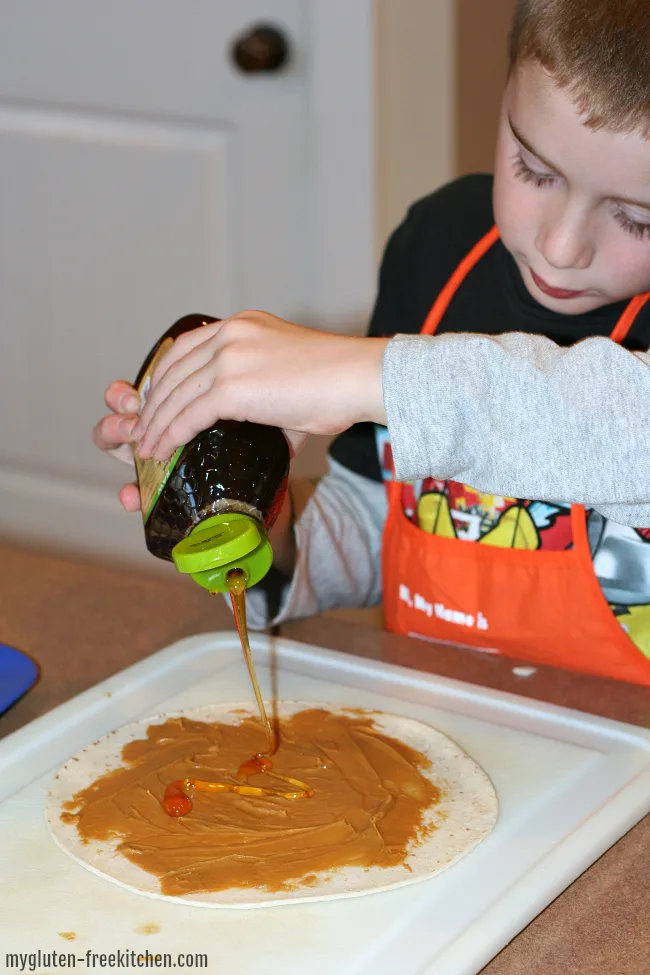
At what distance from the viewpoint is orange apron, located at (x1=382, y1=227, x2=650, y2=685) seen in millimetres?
1069

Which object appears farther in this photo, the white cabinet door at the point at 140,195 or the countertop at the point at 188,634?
the white cabinet door at the point at 140,195

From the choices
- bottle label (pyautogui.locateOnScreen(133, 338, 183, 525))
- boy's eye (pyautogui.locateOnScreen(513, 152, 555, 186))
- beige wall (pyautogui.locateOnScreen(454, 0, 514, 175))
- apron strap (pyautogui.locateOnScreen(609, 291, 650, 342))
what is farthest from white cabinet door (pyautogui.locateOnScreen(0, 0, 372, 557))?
bottle label (pyautogui.locateOnScreen(133, 338, 183, 525))

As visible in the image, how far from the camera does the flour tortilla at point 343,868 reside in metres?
0.72

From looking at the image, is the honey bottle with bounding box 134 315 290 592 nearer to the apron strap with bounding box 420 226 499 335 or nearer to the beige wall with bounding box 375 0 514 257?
the apron strap with bounding box 420 226 499 335

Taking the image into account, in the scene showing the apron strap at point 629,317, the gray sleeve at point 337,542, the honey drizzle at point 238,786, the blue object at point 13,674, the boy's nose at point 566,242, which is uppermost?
the boy's nose at point 566,242

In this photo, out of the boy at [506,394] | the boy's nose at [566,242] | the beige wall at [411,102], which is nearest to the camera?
the boy at [506,394]

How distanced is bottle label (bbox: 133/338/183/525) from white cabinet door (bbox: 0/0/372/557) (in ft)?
3.88

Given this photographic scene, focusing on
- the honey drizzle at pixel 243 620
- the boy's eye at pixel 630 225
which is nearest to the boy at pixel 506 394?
the boy's eye at pixel 630 225

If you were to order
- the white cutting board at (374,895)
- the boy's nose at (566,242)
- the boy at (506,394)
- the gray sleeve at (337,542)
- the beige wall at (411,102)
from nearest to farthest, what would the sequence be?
the white cutting board at (374,895) < the boy at (506,394) < the boy's nose at (566,242) < the gray sleeve at (337,542) < the beige wall at (411,102)

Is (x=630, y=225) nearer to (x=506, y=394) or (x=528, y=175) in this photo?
(x=528, y=175)

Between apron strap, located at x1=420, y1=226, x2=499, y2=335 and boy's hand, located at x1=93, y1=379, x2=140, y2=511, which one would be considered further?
apron strap, located at x1=420, y1=226, x2=499, y2=335

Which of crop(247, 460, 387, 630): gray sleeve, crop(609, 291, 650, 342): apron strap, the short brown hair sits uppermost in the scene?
the short brown hair

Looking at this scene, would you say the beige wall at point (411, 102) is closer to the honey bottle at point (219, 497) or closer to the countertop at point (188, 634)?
the countertop at point (188, 634)

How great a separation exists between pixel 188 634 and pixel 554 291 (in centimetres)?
44
